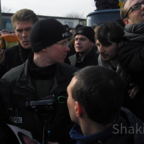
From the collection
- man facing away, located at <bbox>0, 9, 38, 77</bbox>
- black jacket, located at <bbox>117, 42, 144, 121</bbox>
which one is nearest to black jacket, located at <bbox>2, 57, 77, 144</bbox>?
black jacket, located at <bbox>117, 42, 144, 121</bbox>

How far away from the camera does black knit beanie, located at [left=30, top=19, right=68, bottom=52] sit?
1816 mm

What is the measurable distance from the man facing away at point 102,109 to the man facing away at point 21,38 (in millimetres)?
1610

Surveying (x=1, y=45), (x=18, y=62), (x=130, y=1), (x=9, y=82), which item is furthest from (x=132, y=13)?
(x=1, y=45)

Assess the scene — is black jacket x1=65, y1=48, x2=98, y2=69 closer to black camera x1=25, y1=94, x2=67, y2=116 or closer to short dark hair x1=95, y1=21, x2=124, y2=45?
short dark hair x1=95, y1=21, x2=124, y2=45

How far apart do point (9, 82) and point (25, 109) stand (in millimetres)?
332

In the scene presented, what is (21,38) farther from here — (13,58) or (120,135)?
Result: (120,135)

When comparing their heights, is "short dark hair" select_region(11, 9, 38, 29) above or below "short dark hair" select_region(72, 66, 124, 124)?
above

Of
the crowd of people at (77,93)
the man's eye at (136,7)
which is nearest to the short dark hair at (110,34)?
the crowd of people at (77,93)

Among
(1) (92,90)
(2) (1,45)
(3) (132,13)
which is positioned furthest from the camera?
(2) (1,45)

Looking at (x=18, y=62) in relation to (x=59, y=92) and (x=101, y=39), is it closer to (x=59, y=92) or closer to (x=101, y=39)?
(x=59, y=92)

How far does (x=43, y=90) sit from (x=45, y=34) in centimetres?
60

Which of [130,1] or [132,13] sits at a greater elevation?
[130,1]

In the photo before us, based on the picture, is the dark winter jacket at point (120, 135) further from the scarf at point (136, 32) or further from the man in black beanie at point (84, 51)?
the man in black beanie at point (84, 51)

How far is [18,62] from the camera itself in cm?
265
